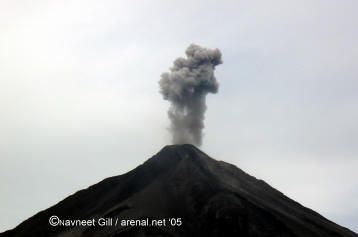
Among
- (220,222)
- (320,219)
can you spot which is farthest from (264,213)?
(320,219)

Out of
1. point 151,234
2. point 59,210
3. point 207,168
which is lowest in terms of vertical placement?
point 151,234

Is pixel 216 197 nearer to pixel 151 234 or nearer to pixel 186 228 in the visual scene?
pixel 186 228

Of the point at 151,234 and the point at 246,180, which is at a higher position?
the point at 246,180

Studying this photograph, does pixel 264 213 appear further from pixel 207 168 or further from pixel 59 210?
pixel 59 210

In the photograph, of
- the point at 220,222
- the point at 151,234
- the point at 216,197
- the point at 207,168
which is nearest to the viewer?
the point at 151,234

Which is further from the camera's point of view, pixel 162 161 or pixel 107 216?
pixel 162 161

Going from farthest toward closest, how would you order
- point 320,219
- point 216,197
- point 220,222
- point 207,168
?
point 207,168
point 320,219
point 216,197
point 220,222

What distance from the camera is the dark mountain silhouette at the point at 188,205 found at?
100 metres

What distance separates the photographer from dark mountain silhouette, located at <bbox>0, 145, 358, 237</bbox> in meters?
100

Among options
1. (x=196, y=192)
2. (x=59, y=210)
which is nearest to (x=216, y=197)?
(x=196, y=192)

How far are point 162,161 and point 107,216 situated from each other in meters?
32.4

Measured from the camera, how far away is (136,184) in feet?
399

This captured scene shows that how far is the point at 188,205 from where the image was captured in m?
110

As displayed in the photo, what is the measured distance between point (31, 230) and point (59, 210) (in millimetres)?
9672
